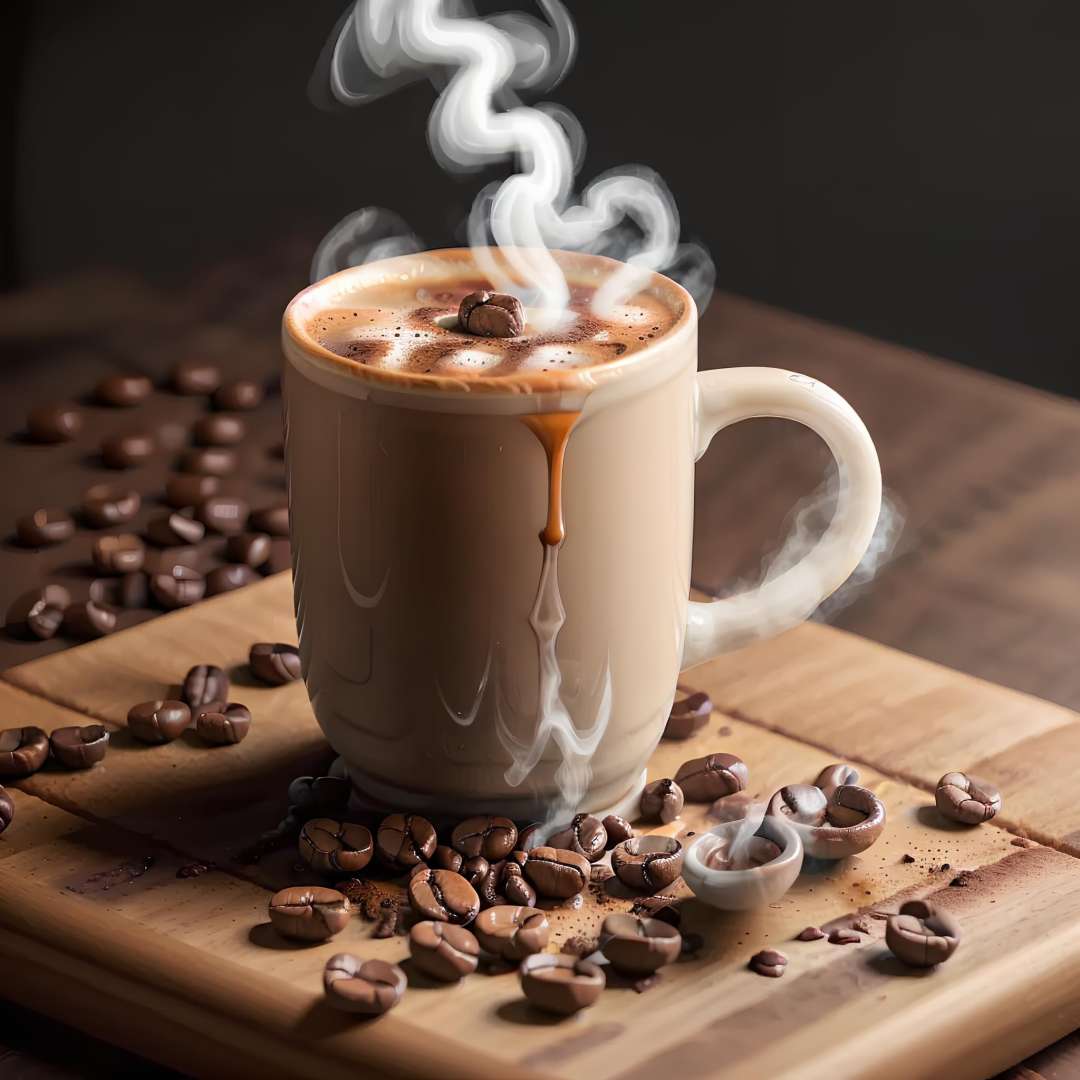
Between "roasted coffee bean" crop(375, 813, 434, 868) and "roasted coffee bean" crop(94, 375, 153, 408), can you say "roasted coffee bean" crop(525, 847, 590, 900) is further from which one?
"roasted coffee bean" crop(94, 375, 153, 408)

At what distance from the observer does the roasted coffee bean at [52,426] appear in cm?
236

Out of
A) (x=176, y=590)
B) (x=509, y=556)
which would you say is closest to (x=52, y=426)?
(x=176, y=590)

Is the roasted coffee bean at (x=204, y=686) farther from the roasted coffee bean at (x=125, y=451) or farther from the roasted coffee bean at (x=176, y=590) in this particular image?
the roasted coffee bean at (x=125, y=451)

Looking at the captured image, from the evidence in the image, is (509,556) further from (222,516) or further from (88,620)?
(222,516)

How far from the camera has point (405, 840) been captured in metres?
1.43

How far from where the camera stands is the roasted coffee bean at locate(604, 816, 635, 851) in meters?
1.47

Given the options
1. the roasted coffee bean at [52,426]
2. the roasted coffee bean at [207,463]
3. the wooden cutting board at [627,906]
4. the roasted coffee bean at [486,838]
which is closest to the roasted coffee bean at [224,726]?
the wooden cutting board at [627,906]

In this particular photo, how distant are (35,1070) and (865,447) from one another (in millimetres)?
737

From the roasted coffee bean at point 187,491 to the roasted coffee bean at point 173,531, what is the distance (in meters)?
0.08

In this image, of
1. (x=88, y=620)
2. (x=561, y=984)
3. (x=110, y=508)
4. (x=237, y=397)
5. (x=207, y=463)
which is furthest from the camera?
(x=237, y=397)

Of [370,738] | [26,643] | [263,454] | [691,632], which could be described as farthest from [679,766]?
[263,454]

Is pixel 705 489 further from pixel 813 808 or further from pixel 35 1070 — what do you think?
pixel 35 1070

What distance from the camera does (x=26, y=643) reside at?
1.93 meters

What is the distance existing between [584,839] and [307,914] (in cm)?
23
